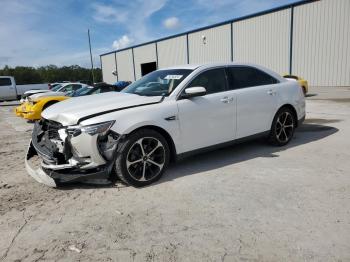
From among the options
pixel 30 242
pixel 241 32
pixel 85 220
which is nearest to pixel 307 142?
pixel 85 220

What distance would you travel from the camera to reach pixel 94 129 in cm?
377

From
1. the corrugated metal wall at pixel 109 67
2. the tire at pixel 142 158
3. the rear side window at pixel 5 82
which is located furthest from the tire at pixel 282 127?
the corrugated metal wall at pixel 109 67

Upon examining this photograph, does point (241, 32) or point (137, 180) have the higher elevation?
point (241, 32)

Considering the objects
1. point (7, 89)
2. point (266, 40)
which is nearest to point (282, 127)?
point (266, 40)

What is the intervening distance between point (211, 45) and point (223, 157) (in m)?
21.5

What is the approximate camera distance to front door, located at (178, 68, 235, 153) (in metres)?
4.45

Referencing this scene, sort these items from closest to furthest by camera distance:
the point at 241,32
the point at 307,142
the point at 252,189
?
the point at 252,189
the point at 307,142
the point at 241,32

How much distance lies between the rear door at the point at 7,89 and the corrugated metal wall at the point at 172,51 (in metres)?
14.1

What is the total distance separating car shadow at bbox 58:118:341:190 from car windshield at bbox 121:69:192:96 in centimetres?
119

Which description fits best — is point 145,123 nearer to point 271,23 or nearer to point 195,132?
point 195,132

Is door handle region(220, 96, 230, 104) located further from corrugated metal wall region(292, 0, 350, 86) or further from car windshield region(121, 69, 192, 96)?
corrugated metal wall region(292, 0, 350, 86)

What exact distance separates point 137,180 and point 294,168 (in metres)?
2.34

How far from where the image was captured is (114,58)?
4181 centimetres

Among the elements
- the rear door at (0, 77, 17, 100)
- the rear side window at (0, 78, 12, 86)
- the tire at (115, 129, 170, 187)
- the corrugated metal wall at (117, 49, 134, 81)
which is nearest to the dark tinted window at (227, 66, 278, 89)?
the tire at (115, 129, 170, 187)
